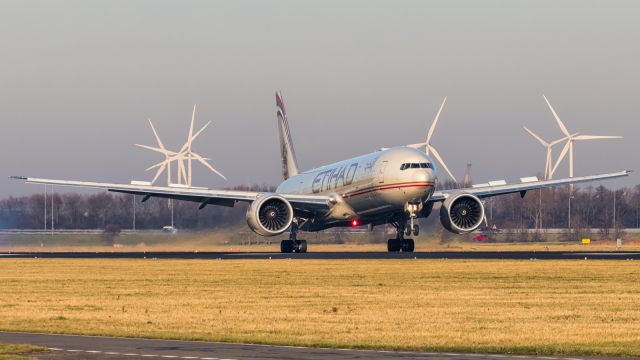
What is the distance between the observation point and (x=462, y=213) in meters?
78.9

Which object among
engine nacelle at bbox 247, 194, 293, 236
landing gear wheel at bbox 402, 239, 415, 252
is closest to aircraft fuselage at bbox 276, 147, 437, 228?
landing gear wheel at bbox 402, 239, 415, 252

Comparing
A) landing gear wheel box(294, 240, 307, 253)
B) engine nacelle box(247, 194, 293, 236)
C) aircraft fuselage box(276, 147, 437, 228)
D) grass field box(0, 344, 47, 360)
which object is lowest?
grass field box(0, 344, 47, 360)

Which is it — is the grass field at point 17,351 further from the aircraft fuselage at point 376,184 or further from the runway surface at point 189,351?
the aircraft fuselage at point 376,184

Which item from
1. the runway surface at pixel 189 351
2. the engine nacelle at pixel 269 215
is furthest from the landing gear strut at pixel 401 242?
the runway surface at pixel 189 351

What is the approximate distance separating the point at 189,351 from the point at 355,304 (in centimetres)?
1248

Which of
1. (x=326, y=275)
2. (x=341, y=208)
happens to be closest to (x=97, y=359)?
(x=326, y=275)

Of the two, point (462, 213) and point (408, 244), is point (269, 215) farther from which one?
point (462, 213)

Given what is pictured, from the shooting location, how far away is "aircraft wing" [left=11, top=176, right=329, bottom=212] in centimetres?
7992

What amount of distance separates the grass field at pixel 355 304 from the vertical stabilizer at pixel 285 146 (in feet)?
Answer: 133

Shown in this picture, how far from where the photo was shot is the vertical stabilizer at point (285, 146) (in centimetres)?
9850

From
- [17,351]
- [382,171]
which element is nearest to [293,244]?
[382,171]

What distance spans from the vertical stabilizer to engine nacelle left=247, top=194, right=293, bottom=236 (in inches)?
778

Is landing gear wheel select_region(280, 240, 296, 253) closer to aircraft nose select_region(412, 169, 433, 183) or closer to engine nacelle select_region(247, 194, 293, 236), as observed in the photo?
engine nacelle select_region(247, 194, 293, 236)

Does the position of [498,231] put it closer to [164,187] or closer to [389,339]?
[164,187]
